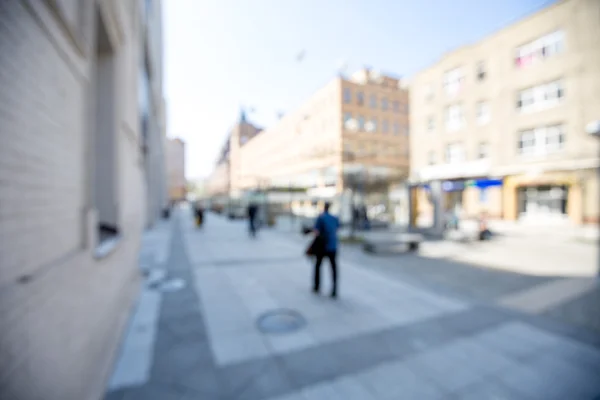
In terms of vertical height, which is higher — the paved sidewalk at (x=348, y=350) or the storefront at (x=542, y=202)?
the storefront at (x=542, y=202)

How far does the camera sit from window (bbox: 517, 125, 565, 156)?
52.8 ft

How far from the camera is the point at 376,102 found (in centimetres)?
1795

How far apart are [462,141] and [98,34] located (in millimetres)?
8460

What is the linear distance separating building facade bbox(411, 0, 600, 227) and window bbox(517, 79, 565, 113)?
55mm

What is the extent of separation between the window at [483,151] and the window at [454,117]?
1141 mm

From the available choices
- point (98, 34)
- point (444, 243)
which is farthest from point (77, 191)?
point (444, 243)

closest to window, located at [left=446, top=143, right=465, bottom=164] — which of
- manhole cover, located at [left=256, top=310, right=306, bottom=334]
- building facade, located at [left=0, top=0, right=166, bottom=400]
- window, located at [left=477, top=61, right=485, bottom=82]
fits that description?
window, located at [left=477, top=61, right=485, bottom=82]

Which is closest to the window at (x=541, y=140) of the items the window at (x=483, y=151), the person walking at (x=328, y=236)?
the window at (x=483, y=151)

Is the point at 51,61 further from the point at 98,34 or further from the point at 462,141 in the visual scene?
the point at 462,141

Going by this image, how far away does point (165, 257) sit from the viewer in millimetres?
8875

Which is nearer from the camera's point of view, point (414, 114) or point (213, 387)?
point (213, 387)

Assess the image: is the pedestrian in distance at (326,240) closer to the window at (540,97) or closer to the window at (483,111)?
the window at (483,111)

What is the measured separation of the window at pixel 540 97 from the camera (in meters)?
14.9

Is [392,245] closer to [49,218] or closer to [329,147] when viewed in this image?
[49,218]
